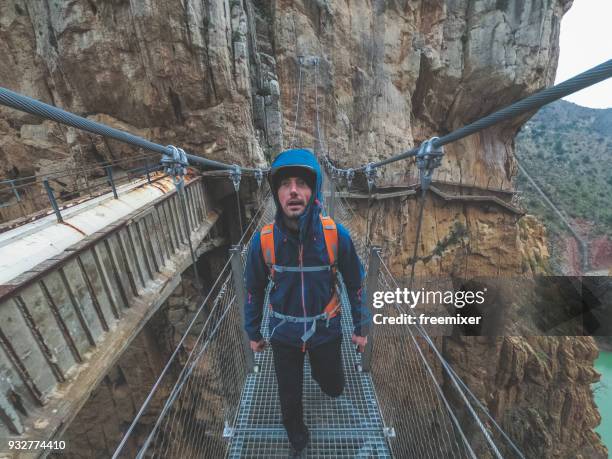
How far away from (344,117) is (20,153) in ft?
30.4

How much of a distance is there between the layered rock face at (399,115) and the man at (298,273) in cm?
450

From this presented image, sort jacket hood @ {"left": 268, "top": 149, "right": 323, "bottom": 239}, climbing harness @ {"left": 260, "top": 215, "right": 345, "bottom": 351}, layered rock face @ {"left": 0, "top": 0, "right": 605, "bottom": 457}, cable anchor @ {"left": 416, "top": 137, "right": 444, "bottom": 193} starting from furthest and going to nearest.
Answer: layered rock face @ {"left": 0, "top": 0, "right": 605, "bottom": 457}, cable anchor @ {"left": 416, "top": 137, "right": 444, "bottom": 193}, climbing harness @ {"left": 260, "top": 215, "right": 345, "bottom": 351}, jacket hood @ {"left": 268, "top": 149, "right": 323, "bottom": 239}

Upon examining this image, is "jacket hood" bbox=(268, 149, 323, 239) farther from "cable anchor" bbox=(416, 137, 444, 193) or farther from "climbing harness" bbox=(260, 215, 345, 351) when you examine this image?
"cable anchor" bbox=(416, 137, 444, 193)

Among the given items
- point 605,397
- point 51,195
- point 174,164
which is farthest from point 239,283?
point 605,397

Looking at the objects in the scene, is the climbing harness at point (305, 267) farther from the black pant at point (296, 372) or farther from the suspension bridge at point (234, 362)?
the suspension bridge at point (234, 362)

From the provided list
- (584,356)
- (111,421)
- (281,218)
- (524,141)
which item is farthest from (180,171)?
(524,141)

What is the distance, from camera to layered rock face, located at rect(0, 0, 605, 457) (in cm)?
524

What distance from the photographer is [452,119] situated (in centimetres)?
1116

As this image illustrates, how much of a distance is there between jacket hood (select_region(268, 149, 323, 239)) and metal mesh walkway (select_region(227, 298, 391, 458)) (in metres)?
1.44

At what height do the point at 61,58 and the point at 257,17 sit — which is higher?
the point at 257,17

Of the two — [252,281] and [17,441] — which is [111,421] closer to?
[17,441]

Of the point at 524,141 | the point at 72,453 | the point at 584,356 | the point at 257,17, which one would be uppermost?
the point at 257,17

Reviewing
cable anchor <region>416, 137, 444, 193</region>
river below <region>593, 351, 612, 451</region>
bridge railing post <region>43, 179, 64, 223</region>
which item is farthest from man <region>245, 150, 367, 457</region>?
river below <region>593, 351, 612, 451</region>

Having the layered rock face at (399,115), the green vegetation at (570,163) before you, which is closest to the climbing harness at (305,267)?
the layered rock face at (399,115)
